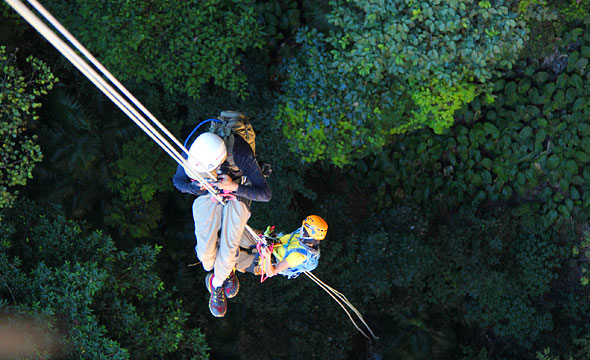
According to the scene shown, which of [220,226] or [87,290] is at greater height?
[220,226]

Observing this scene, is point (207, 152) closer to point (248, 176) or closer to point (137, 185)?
point (248, 176)

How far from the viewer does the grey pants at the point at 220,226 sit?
17.8ft

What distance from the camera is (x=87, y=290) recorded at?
7.17 m

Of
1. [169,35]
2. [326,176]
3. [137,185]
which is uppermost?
[169,35]

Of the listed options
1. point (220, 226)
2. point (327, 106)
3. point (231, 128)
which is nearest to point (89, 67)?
point (231, 128)

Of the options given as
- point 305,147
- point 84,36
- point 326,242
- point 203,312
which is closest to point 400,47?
point 305,147

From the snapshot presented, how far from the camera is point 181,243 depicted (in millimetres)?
9836

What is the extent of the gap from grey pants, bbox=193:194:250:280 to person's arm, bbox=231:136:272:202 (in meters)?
0.36

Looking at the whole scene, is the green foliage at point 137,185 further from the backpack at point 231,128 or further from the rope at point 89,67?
the rope at point 89,67

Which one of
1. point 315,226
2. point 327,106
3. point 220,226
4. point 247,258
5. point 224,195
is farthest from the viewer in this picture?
point 327,106

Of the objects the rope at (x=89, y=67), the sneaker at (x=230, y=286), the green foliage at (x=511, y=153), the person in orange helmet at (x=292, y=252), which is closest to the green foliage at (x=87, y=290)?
the sneaker at (x=230, y=286)

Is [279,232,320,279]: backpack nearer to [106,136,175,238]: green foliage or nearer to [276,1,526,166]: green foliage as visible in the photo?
[276,1,526,166]: green foliage

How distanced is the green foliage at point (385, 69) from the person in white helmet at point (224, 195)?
10.1ft

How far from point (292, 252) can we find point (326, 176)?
16.5 feet
